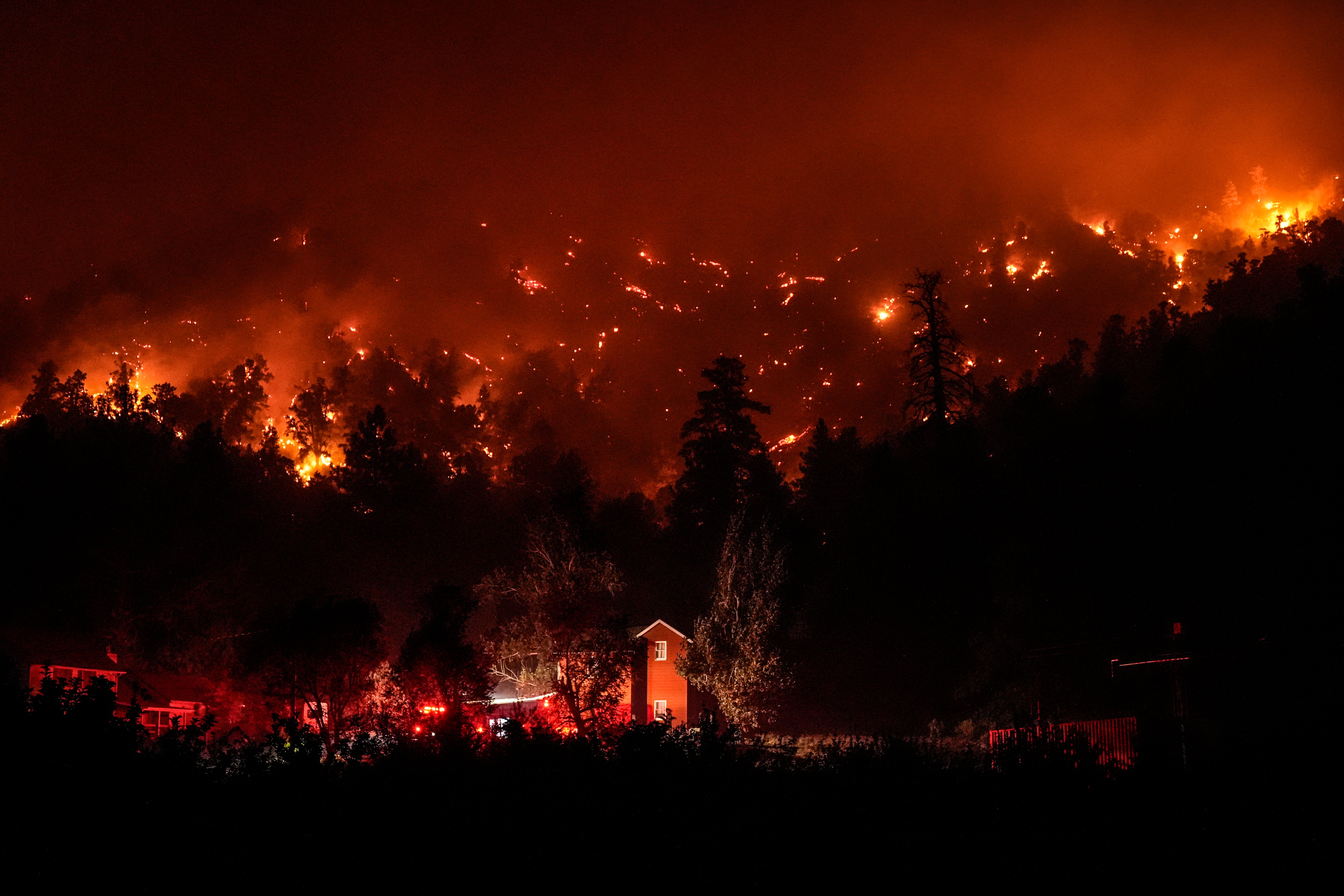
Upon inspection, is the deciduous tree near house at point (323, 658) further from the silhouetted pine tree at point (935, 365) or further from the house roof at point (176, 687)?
the silhouetted pine tree at point (935, 365)

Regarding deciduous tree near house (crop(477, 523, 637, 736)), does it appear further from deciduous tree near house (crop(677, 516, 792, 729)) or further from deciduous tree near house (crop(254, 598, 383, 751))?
deciduous tree near house (crop(677, 516, 792, 729))

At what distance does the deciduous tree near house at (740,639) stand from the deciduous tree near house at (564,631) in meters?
6.99

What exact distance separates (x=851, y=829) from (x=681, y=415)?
126 meters

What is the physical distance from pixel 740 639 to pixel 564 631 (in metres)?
9.55

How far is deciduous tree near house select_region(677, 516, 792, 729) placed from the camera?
35.4 metres

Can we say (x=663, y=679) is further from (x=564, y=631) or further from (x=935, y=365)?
(x=935, y=365)

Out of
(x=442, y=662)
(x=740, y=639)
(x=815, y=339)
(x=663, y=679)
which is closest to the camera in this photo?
(x=442, y=662)

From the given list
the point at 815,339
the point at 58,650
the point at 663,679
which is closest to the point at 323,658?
the point at 663,679

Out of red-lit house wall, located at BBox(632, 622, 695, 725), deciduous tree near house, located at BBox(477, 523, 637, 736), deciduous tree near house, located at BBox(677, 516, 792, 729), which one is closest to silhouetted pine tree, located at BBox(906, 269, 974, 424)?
deciduous tree near house, located at BBox(677, 516, 792, 729)

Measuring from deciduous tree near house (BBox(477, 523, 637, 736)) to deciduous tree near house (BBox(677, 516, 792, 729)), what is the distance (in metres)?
6.99

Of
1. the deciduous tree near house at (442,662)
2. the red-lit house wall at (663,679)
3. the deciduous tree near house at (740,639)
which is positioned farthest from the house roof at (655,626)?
the deciduous tree near house at (442,662)

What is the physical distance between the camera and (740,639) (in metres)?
35.7

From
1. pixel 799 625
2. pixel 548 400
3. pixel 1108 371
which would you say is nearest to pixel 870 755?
pixel 799 625

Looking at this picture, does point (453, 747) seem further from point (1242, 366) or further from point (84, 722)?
point (1242, 366)
